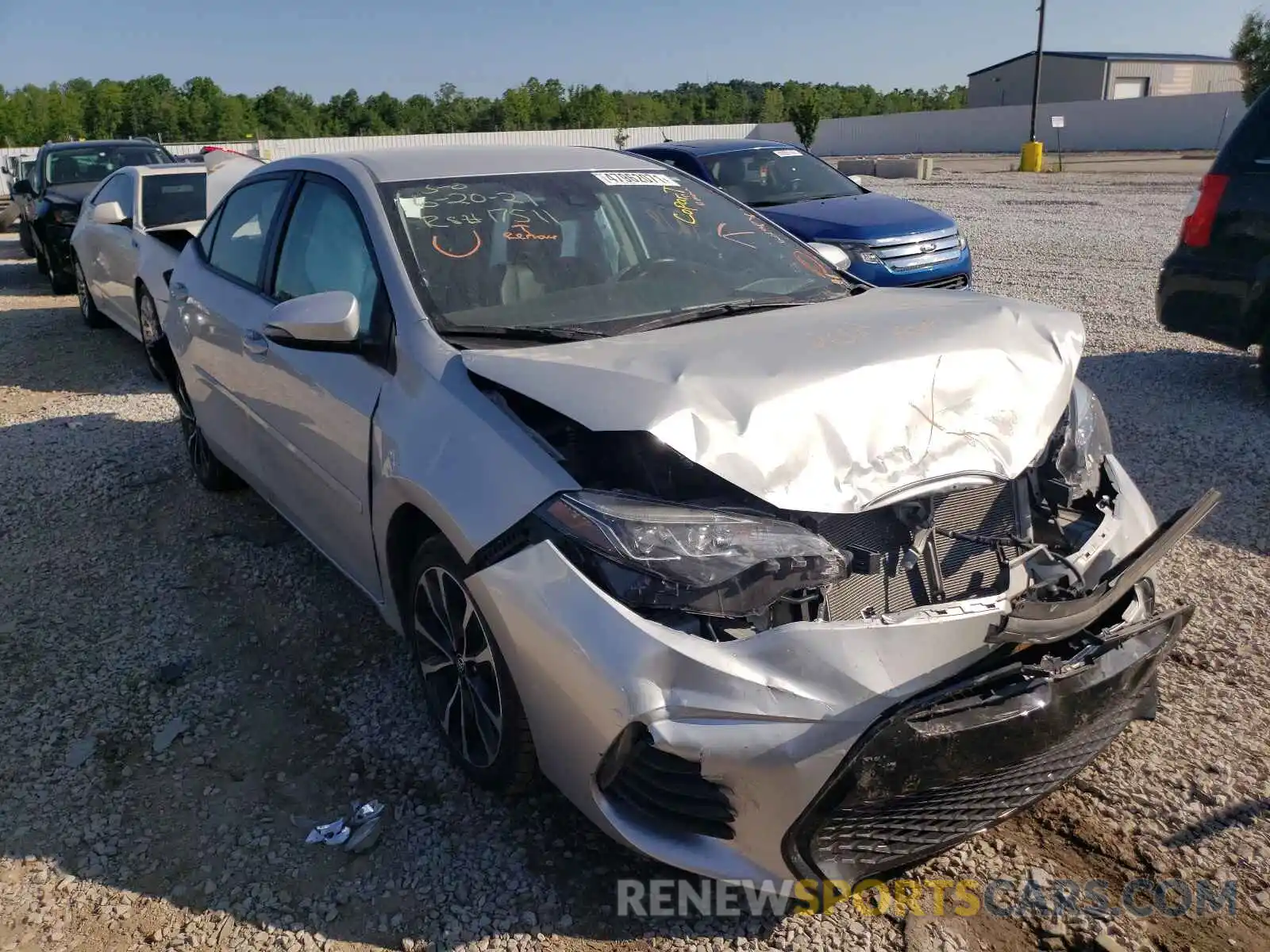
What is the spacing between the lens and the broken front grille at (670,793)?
85.1 inches

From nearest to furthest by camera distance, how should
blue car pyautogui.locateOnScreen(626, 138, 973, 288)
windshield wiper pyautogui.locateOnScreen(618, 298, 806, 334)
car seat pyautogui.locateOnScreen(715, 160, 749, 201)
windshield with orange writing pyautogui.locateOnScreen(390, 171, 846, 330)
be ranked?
windshield wiper pyautogui.locateOnScreen(618, 298, 806, 334) → windshield with orange writing pyautogui.locateOnScreen(390, 171, 846, 330) → blue car pyautogui.locateOnScreen(626, 138, 973, 288) → car seat pyautogui.locateOnScreen(715, 160, 749, 201)

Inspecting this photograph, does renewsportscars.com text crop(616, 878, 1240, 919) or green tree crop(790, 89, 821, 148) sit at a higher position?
green tree crop(790, 89, 821, 148)

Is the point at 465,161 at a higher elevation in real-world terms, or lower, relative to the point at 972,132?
lower

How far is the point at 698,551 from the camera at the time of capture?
2250 mm

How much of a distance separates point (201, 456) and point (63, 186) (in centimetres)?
938

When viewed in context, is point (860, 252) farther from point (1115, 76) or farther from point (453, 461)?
point (1115, 76)

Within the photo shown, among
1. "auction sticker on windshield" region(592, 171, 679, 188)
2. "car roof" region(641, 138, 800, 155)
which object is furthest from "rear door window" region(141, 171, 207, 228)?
"auction sticker on windshield" region(592, 171, 679, 188)

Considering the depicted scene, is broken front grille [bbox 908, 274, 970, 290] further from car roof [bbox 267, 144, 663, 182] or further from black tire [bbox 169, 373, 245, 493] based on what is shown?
black tire [bbox 169, 373, 245, 493]

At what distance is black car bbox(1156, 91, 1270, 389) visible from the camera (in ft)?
19.1

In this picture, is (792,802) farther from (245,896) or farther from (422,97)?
(422,97)

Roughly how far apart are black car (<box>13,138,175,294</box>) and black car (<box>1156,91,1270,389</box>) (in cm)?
1094

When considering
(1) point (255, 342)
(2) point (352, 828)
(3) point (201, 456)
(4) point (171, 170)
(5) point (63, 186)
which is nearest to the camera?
(2) point (352, 828)

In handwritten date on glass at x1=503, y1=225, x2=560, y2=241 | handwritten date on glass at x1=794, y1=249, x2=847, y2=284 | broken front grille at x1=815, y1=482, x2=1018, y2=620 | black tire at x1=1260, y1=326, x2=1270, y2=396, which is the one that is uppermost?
handwritten date on glass at x1=503, y1=225, x2=560, y2=241

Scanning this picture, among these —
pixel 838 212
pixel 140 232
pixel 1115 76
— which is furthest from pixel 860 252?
pixel 1115 76
